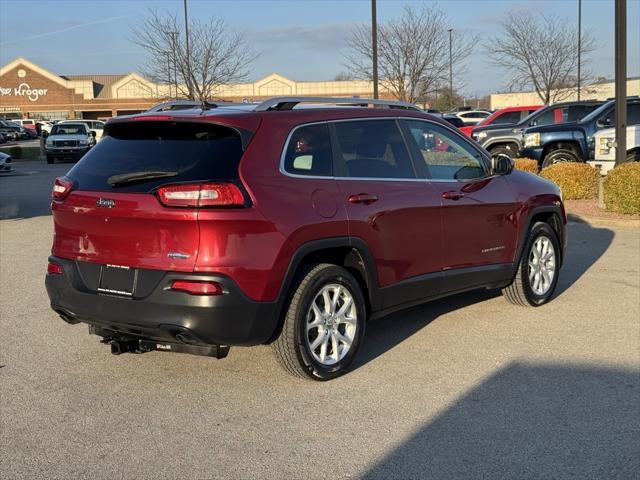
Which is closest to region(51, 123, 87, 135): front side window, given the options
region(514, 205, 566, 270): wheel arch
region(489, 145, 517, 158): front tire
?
region(489, 145, 517, 158): front tire

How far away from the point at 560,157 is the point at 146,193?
13.5m

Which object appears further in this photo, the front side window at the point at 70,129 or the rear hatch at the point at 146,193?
the front side window at the point at 70,129

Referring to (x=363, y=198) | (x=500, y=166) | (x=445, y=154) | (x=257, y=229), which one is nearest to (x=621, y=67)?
(x=500, y=166)

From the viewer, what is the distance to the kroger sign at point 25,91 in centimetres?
7269

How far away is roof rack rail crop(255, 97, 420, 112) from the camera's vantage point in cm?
487

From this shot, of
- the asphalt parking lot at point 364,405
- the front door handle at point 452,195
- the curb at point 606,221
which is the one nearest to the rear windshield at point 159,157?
the asphalt parking lot at point 364,405

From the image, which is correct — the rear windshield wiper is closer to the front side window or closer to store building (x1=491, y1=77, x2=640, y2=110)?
the front side window

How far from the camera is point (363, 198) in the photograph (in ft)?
16.3

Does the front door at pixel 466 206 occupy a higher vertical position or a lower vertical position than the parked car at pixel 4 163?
lower

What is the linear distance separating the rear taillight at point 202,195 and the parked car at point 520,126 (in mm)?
14132

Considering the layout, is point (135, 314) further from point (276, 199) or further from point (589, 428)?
point (589, 428)

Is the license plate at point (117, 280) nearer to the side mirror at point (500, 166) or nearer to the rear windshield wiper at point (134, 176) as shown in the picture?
the rear windshield wiper at point (134, 176)

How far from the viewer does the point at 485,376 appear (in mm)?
4930

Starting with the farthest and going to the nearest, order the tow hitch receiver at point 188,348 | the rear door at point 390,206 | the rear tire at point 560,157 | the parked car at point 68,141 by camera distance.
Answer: the parked car at point 68,141, the rear tire at point 560,157, the rear door at point 390,206, the tow hitch receiver at point 188,348
